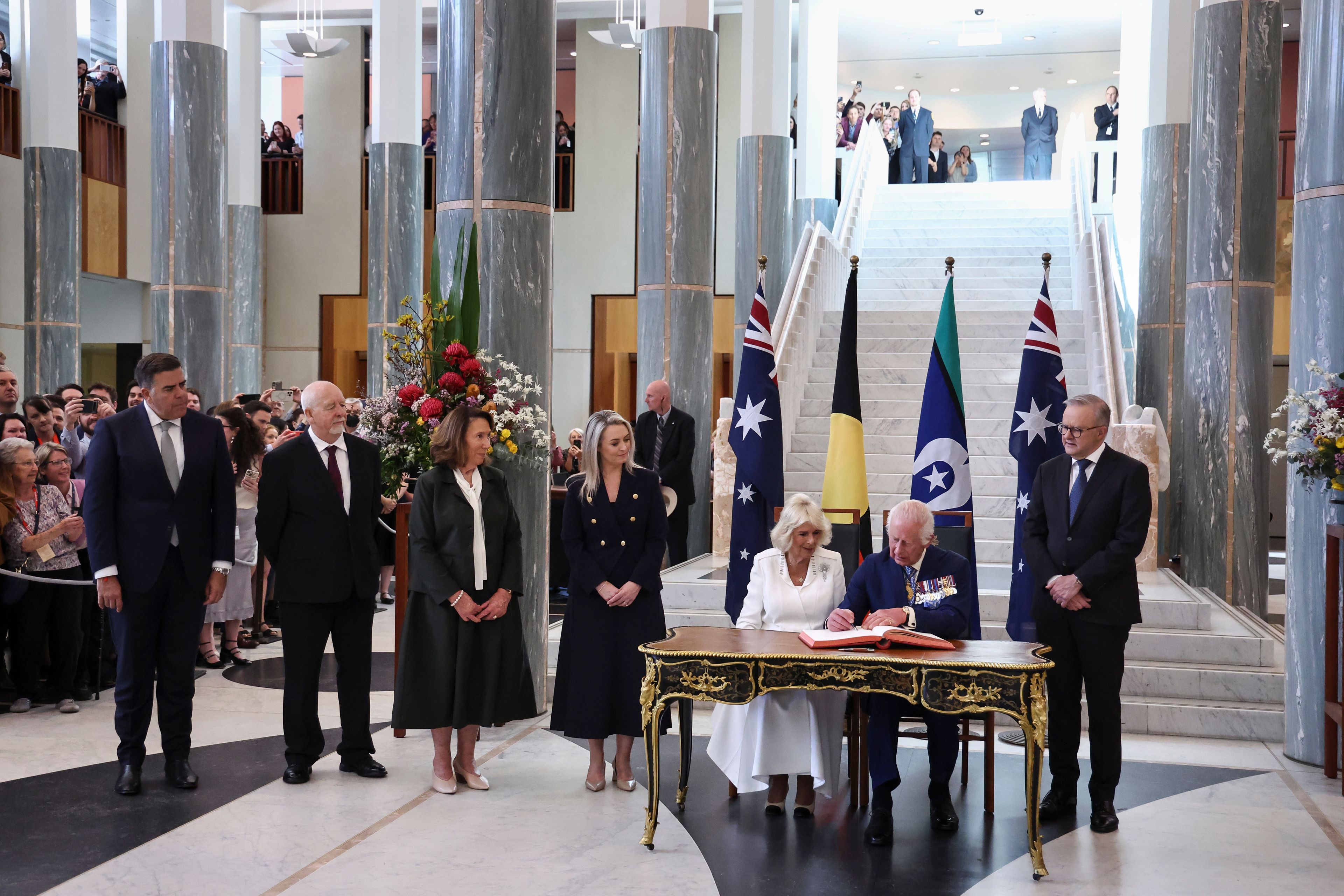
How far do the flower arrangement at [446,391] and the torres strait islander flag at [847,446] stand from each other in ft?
5.17

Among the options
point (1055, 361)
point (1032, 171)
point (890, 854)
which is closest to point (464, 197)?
point (1055, 361)

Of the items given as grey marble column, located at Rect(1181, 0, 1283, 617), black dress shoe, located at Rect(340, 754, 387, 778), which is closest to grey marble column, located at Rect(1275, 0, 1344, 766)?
grey marble column, located at Rect(1181, 0, 1283, 617)

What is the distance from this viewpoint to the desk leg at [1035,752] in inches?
165

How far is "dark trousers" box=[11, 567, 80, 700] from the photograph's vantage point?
6.47 meters

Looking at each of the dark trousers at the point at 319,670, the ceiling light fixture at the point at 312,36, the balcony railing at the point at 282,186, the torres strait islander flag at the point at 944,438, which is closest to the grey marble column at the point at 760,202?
the torres strait islander flag at the point at 944,438

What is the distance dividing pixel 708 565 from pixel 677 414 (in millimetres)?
1190

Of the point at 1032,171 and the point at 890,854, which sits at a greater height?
the point at 1032,171

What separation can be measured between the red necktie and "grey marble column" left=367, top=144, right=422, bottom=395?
9.68m

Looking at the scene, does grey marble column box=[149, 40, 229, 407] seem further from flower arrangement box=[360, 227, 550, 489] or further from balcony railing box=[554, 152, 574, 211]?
balcony railing box=[554, 152, 574, 211]

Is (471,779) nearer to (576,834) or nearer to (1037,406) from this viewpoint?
(576,834)

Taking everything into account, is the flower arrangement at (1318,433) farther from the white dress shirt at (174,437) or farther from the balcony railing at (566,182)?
the balcony railing at (566,182)

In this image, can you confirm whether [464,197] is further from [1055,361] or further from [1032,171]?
[1032,171]

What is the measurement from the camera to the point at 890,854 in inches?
178

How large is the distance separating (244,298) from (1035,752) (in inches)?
620
